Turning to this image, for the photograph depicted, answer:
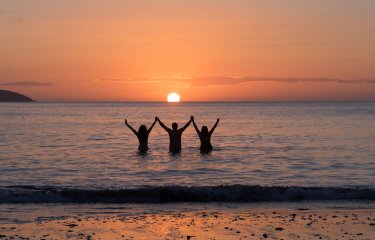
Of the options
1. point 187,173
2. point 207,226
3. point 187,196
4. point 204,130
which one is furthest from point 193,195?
point 204,130

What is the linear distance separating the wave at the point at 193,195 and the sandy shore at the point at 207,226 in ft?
7.41

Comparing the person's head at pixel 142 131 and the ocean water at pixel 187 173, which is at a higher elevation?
the person's head at pixel 142 131

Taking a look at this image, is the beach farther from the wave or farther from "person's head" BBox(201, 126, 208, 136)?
"person's head" BBox(201, 126, 208, 136)

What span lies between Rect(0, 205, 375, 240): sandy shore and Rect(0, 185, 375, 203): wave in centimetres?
226

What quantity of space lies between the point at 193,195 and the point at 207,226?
14.0ft

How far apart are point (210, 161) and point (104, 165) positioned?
15.7 ft

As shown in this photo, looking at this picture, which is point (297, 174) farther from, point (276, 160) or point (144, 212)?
point (144, 212)

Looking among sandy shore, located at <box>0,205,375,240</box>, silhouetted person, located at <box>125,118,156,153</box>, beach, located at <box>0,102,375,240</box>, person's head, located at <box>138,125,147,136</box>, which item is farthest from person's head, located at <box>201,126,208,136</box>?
sandy shore, located at <box>0,205,375,240</box>

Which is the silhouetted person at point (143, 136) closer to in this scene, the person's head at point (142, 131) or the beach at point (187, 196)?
the person's head at point (142, 131)

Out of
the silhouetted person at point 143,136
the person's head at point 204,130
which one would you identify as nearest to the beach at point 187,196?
the silhouetted person at point 143,136

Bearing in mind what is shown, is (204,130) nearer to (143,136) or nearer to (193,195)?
(143,136)

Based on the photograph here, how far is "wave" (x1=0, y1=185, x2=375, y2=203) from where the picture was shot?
15.2m

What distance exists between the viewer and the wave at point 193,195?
49.9 ft

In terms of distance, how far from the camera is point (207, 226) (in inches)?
449
